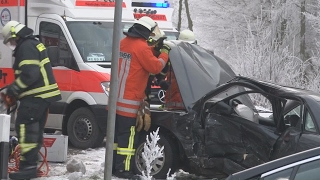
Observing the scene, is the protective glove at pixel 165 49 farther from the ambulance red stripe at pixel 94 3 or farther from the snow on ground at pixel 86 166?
the ambulance red stripe at pixel 94 3

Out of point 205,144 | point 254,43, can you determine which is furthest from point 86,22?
point 254,43

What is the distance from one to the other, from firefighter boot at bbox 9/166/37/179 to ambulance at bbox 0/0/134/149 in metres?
2.11

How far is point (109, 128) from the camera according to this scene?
5.50m

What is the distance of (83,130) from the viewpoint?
10102 mm

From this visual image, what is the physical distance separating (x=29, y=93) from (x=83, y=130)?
2651 millimetres

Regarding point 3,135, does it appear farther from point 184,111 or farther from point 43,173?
point 184,111

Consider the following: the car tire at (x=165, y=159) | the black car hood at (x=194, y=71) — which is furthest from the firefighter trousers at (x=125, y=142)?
the black car hood at (x=194, y=71)

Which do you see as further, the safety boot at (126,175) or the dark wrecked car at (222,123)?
the safety boot at (126,175)

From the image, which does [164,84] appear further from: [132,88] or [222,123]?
[222,123]

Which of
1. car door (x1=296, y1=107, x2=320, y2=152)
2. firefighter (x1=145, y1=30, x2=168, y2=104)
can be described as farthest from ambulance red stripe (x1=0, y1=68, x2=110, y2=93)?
car door (x1=296, y1=107, x2=320, y2=152)

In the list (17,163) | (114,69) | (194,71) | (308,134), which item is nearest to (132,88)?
(194,71)

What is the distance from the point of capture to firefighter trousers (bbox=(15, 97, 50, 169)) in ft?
24.6

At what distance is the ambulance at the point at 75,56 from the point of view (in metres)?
9.96

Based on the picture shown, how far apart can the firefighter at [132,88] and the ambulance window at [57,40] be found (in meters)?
2.46
